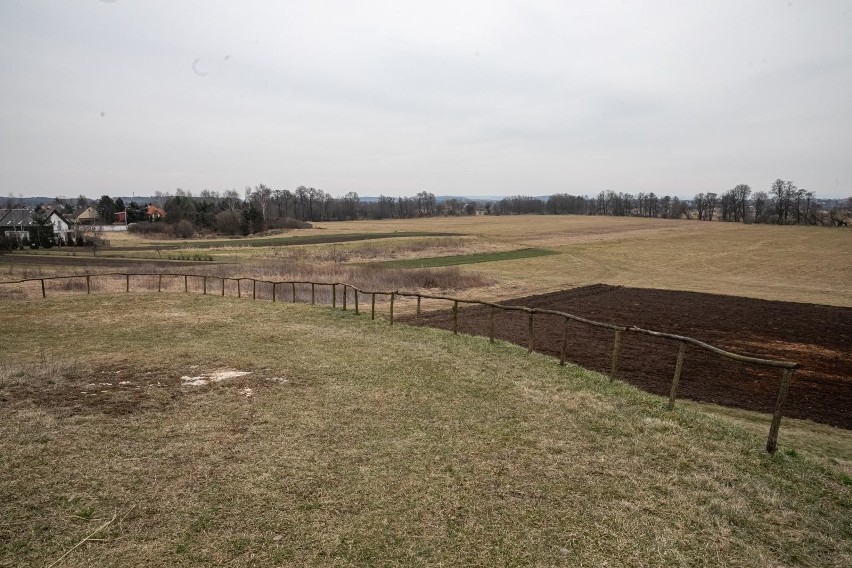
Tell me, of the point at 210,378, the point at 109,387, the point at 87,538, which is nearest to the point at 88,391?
the point at 109,387

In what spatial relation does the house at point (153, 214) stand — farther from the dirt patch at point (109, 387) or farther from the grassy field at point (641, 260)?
the dirt patch at point (109, 387)

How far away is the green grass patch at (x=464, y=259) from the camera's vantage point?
1955 inches

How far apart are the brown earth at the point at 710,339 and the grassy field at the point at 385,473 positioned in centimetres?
497

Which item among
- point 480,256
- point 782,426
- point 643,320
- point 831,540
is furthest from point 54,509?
point 480,256

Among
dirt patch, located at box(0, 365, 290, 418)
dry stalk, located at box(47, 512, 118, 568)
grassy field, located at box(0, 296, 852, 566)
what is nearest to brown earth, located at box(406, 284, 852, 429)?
grassy field, located at box(0, 296, 852, 566)

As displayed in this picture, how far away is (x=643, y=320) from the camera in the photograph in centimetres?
2586

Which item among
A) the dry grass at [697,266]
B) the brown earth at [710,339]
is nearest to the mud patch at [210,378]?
the brown earth at [710,339]

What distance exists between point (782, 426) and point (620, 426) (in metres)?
5.67

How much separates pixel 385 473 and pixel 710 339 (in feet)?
64.2

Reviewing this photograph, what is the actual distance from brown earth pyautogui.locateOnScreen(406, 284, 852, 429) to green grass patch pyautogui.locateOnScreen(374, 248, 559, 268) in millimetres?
17530

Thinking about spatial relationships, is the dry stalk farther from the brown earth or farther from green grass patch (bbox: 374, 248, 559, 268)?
green grass patch (bbox: 374, 248, 559, 268)

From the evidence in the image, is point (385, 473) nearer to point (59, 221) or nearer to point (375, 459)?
point (375, 459)

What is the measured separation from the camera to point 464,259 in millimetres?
54125

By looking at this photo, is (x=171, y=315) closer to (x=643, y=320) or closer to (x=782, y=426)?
(x=782, y=426)
